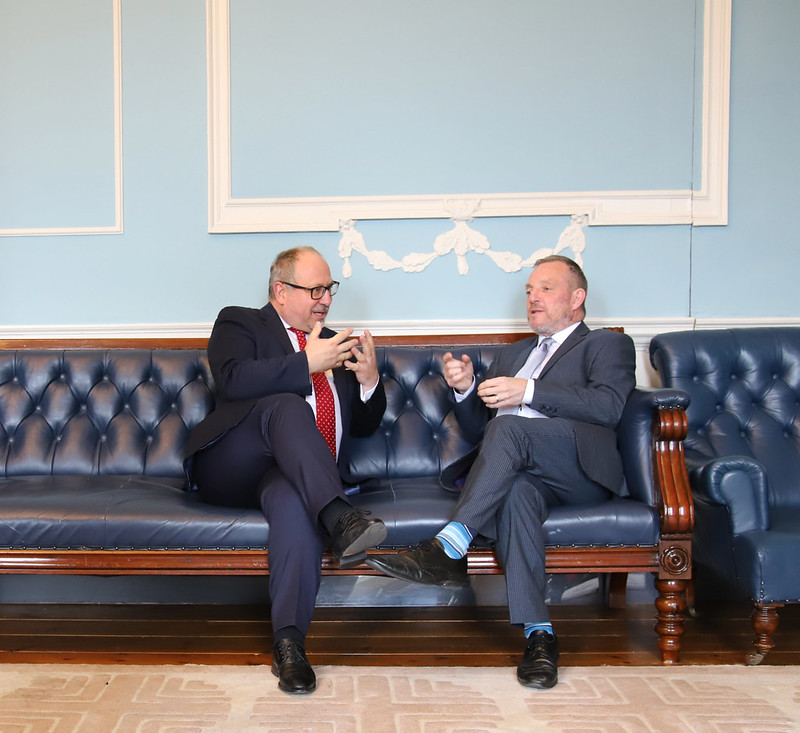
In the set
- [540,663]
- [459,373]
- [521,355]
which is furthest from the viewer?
[521,355]

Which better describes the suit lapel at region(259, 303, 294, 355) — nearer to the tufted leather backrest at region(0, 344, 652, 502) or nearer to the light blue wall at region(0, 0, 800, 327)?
the tufted leather backrest at region(0, 344, 652, 502)

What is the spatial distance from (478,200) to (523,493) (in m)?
1.36

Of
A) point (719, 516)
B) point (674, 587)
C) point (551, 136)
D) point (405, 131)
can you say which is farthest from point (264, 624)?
point (551, 136)

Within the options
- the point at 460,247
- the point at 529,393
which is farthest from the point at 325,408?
the point at 460,247

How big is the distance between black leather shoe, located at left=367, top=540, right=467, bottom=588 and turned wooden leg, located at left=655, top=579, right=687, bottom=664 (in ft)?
1.88

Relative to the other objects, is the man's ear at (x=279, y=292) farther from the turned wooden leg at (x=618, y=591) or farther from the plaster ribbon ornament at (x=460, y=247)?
the turned wooden leg at (x=618, y=591)

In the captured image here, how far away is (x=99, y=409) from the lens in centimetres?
290

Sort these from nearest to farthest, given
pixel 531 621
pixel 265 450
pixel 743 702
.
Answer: pixel 743 702
pixel 531 621
pixel 265 450

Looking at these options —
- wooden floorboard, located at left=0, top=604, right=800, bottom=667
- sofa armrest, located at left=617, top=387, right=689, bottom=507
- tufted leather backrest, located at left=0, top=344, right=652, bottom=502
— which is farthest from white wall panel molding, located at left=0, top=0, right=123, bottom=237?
sofa armrest, located at left=617, top=387, right=689, bottom=507

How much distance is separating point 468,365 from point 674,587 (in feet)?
2.99

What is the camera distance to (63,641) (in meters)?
2.47

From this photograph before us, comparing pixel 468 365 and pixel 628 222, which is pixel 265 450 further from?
pixel 628 222

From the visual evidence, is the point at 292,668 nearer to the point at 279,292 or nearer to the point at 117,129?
the point at 279,292

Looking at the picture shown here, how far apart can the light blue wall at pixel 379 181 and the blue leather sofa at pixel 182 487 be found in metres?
0.43
